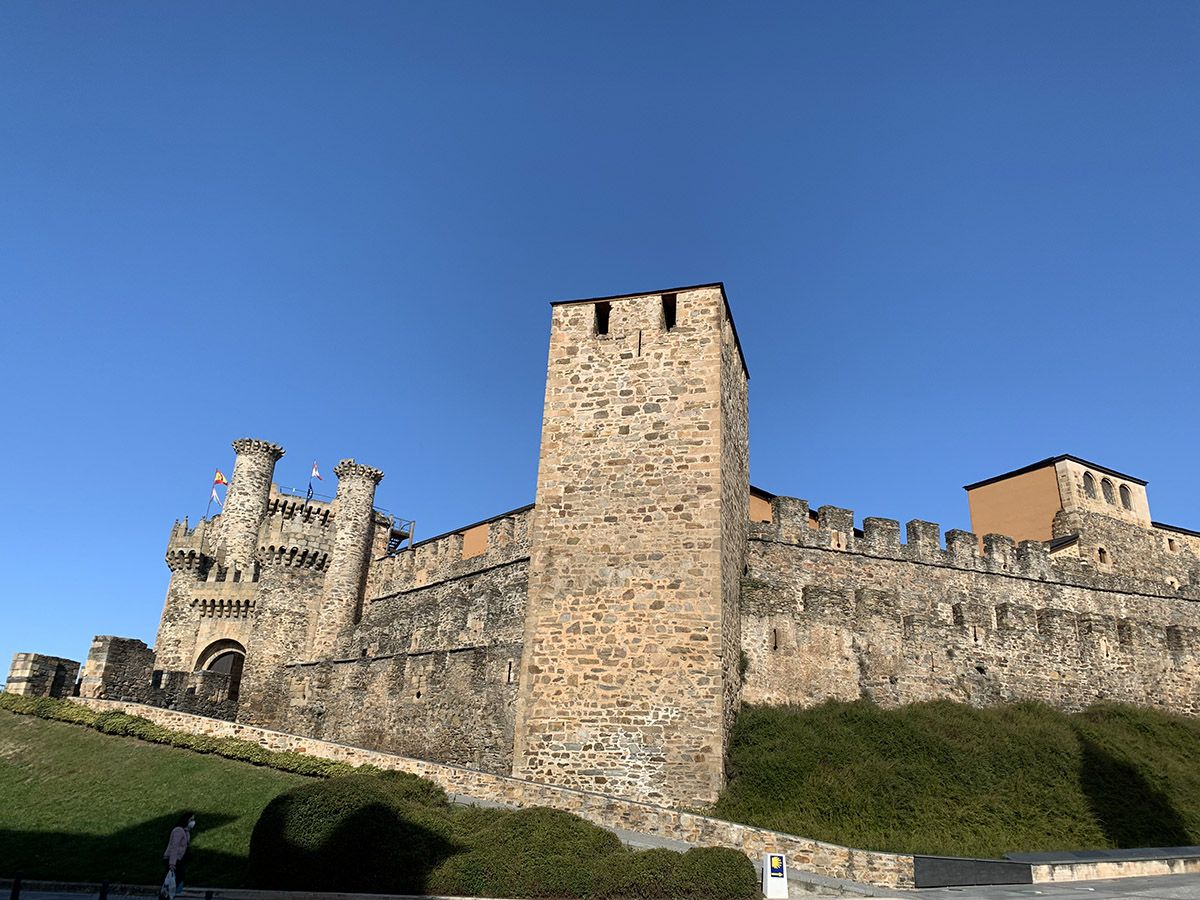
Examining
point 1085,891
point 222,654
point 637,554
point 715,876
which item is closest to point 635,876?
point 715,876

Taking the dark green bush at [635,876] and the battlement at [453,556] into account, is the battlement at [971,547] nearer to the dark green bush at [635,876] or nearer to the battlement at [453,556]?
the battlement at [453,556]

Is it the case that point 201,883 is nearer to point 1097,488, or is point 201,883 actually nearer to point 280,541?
point 280,541

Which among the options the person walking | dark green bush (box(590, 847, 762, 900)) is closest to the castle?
dark green bush (box(590, 847, 762, 900))

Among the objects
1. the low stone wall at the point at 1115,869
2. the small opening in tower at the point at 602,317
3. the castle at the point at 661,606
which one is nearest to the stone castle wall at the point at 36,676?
the castle at the point at 661,606

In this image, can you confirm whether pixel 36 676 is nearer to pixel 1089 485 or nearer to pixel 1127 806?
pixel 1127 806

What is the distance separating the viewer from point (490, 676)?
20.3 metres

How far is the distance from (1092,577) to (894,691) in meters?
10.2

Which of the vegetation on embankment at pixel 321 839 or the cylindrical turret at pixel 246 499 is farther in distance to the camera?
the cylindrical turret at pixel 246 499

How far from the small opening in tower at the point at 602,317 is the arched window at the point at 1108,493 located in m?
25.2

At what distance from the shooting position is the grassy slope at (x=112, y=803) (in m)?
12.1

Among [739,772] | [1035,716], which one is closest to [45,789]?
[739,772]

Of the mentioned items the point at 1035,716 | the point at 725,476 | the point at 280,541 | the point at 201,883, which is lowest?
the point at 201,883

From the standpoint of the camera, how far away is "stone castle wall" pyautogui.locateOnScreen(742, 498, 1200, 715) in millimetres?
19312

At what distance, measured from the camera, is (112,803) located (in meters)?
15.1
